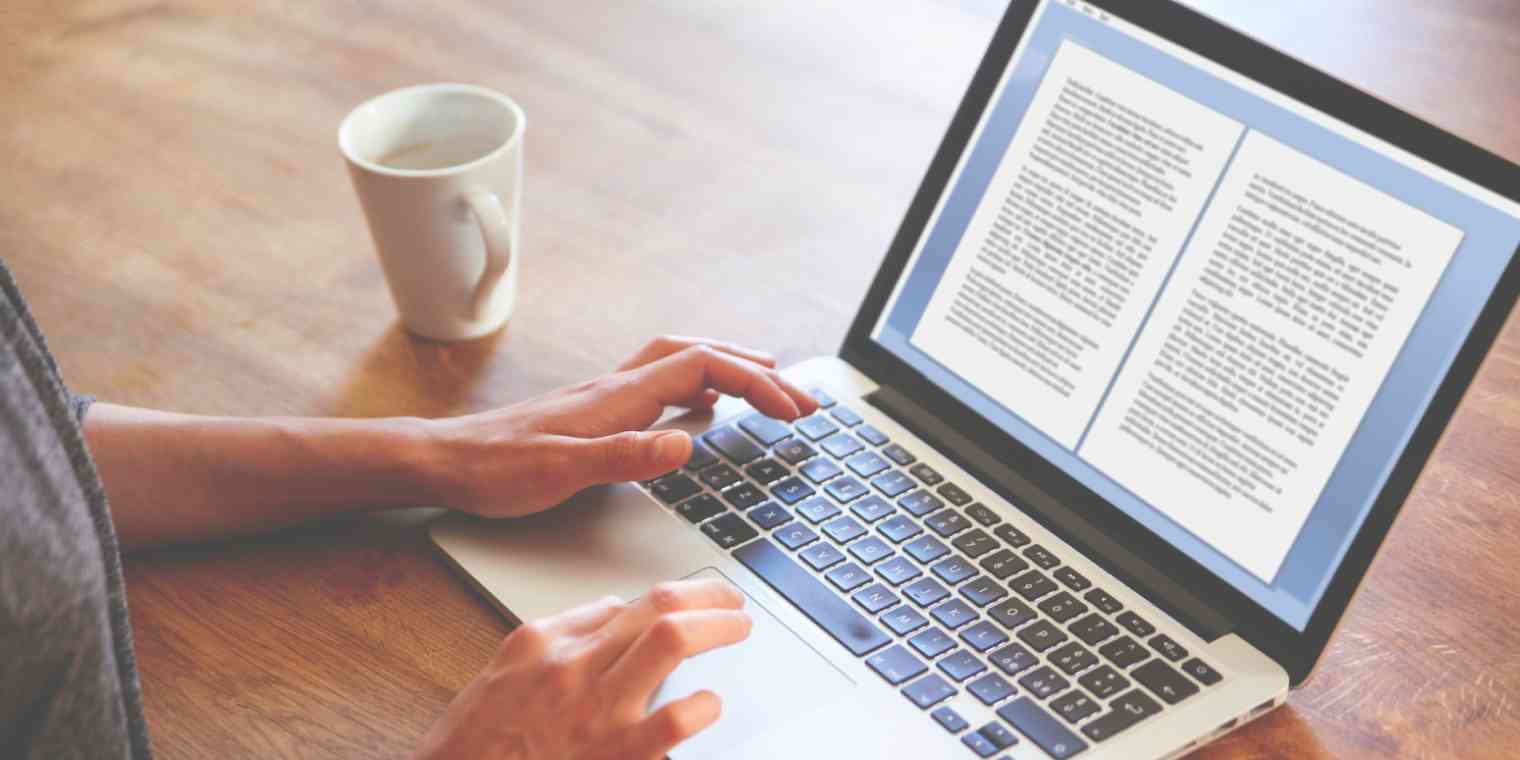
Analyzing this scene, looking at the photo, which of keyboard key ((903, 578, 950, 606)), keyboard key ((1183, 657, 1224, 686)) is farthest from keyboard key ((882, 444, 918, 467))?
keyboard key ((1183, 657, 1224, 686))

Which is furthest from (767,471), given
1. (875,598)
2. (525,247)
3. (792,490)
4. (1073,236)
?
(525,247)

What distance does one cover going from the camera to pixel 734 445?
859 millimetres

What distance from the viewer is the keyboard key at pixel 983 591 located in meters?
0.74

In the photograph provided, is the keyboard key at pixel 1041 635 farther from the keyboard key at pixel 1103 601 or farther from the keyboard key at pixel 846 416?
the keyboard key at pixel 846 416

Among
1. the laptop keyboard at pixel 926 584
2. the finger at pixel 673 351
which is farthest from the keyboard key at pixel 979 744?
the finger at pixel 673 351

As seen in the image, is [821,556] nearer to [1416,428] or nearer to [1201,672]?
[1201,672]

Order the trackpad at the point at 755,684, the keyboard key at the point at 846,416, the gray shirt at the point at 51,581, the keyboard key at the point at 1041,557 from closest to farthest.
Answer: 1. the gray shirt at the point at 51,581
2. the trackpad at the point at 755,684
3. the keyboard key at the point at 1041,557
4. the keyboard key at the point at 846,416

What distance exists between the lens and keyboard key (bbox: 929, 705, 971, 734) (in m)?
0.67

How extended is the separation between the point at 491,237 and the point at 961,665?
16.7 inches

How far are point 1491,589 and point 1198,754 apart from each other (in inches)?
9.4

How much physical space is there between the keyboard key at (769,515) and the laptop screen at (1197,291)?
138 mm

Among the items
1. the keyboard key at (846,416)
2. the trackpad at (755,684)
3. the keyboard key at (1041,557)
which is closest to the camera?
the trackpad at (755,684)

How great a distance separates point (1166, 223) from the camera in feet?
2.54

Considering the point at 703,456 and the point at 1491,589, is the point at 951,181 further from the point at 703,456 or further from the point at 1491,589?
the point at 1491,589
